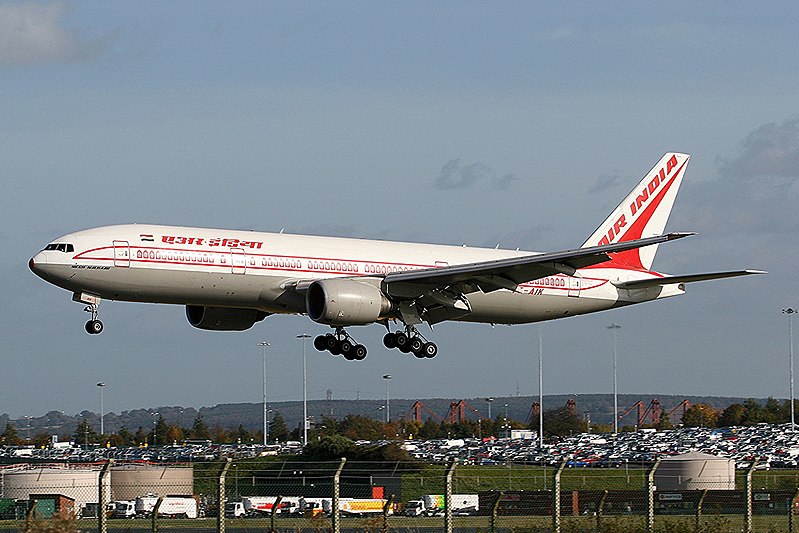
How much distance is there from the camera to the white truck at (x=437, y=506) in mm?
40938

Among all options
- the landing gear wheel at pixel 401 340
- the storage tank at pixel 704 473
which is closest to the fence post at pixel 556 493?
the storage tank at pixel 704 473

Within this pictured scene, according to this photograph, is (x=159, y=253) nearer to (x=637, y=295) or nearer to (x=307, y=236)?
(x=307, y=236)

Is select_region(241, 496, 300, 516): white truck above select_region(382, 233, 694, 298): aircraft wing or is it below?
below

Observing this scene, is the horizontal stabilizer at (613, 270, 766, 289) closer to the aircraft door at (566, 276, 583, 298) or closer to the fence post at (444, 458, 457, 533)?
the aircraft door at (566, 276, 583, 298)

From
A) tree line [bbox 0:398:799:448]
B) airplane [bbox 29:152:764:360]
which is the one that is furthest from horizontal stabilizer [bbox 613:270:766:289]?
tree line [bbox 0:398:799:448]

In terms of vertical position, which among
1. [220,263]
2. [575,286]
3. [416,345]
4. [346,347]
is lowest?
[346,347]

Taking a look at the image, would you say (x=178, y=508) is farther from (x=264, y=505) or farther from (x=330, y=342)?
(x=330, y=342)

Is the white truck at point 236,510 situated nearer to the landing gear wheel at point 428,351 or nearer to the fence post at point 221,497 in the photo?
the landing gear wheel at point 428,351

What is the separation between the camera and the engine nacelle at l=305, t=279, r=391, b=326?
5038cm

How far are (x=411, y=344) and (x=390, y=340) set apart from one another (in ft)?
3.16

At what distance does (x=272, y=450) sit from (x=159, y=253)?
42.7 m

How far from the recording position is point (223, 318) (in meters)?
56.8

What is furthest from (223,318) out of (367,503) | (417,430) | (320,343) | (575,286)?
(417,430)

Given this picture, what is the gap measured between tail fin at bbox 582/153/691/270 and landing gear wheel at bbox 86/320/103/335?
2534cm
